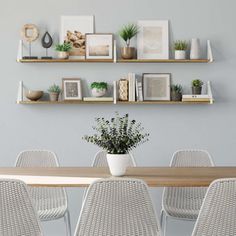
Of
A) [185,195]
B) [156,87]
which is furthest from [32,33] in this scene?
[185,195]

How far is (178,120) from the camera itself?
4.74 meters

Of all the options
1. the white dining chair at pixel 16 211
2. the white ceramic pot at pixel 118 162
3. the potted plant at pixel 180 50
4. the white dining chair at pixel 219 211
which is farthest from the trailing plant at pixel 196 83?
the white dining chair at pixel 16 211

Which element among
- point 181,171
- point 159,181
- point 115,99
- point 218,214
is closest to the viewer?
point 218,214

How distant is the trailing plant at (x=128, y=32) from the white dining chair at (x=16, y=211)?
7.47 ft

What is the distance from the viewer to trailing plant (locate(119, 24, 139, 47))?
459 cm

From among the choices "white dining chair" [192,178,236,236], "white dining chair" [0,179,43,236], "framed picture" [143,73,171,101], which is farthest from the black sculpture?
"white dining chair" [192,178,236,236]

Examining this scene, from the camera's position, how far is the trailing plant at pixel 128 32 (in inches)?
181

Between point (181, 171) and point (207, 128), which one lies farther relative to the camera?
point (207, 128)

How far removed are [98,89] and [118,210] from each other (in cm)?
213

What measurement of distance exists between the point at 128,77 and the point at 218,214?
7.15ft

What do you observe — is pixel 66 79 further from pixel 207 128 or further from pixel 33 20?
pixel 207 128

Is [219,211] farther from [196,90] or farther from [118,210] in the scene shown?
[196,90]

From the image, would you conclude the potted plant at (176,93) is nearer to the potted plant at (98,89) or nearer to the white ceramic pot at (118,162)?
the potted plant at (98,89)

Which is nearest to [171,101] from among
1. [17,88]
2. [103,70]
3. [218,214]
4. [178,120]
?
[178,120]
